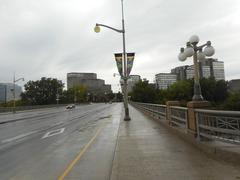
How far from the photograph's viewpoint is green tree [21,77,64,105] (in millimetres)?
133875

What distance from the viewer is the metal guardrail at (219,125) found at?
716 cm

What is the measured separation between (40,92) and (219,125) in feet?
435

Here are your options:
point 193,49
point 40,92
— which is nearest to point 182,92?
point 193,49

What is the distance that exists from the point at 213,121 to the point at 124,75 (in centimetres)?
1620

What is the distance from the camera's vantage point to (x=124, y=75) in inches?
955

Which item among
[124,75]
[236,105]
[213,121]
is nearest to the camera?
[213,121]

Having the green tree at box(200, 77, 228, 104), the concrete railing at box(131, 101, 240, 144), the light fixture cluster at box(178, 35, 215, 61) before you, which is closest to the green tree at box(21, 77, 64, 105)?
the green tree at box(200, 77, 228, 104)

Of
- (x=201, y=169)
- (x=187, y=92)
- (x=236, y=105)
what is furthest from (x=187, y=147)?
(x=187, y=92)

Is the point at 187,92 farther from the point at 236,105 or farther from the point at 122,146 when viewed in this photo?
the point at 122,146

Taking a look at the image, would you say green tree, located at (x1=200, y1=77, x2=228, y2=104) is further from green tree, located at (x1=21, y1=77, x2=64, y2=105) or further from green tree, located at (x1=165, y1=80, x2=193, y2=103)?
green tree, located at (x1=21, y1=77, x2=64, y2=105)

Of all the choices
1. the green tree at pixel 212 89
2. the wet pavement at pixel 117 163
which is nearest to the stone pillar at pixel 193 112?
the wet pavement at pixel 117 163

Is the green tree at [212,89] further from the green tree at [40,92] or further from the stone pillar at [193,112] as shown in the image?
the green tree at [40,92]

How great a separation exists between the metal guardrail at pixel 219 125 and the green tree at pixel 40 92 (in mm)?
130222

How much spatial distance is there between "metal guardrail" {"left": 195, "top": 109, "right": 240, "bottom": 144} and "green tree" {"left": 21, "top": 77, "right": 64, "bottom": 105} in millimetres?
130222
